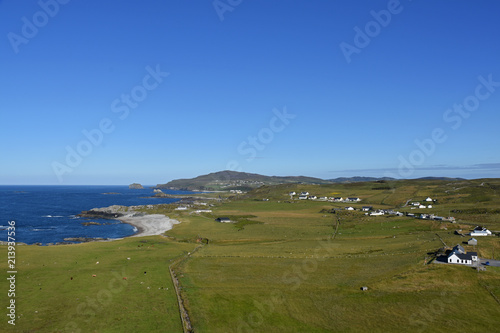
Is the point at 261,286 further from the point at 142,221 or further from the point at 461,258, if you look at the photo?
the point at 142,221

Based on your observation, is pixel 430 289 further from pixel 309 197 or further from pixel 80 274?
pixel 309 197

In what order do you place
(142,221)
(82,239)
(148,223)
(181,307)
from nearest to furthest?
(181,307)
(82,239)
(148,223)
(142,221)

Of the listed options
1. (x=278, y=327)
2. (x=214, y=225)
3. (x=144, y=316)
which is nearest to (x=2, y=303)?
(x=144, y=316)

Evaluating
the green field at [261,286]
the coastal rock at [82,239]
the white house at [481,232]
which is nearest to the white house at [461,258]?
the green field at [261,286]

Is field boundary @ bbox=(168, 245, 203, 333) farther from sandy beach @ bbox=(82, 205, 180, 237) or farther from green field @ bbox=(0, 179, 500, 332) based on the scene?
sandy beach @ bbox=(82, 205, 180, 237)

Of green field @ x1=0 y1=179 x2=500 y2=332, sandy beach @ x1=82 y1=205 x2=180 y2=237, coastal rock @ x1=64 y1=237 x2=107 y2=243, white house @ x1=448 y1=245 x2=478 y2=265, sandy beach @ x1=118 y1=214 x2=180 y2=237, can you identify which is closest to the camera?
green field @ x1=0 y1=179 x2=500 y2=332

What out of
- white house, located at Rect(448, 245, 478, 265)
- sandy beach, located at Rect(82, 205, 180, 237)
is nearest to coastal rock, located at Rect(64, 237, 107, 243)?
sandy beach, located at Rect(82, 205, 180, 237)

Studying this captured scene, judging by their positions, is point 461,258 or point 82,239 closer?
point 461,258

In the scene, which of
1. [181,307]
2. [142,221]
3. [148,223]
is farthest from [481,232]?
[142,221]
